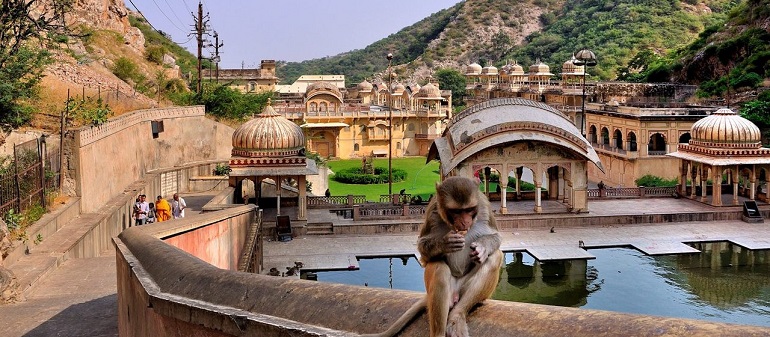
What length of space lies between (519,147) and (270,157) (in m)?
6.55

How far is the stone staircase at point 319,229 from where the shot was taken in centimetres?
2005

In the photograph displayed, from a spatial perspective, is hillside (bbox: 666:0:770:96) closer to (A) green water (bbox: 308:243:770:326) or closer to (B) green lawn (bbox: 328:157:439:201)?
(B) green lawn (bbox: 328:157:439:201)

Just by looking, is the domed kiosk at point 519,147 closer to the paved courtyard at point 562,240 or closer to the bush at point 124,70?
the paved courtyard at point 562,240

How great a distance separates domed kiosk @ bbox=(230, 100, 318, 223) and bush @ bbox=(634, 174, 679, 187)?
14149mm

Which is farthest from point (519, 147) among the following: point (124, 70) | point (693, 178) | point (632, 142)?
point (124, 70)

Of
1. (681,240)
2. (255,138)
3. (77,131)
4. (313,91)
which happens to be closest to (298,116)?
(313,91)

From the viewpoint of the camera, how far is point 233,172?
65.3ft

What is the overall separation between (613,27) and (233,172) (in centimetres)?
6688

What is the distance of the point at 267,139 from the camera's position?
2016 cm

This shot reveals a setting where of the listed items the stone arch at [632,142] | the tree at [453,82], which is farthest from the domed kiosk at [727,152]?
the tree at [453,82]

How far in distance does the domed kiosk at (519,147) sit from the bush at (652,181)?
26.2 feet

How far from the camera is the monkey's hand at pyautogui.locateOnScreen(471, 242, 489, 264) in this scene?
136 inches

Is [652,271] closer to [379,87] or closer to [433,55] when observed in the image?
[379,87]

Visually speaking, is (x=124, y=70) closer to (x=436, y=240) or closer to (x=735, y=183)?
(x=735, y=183)
